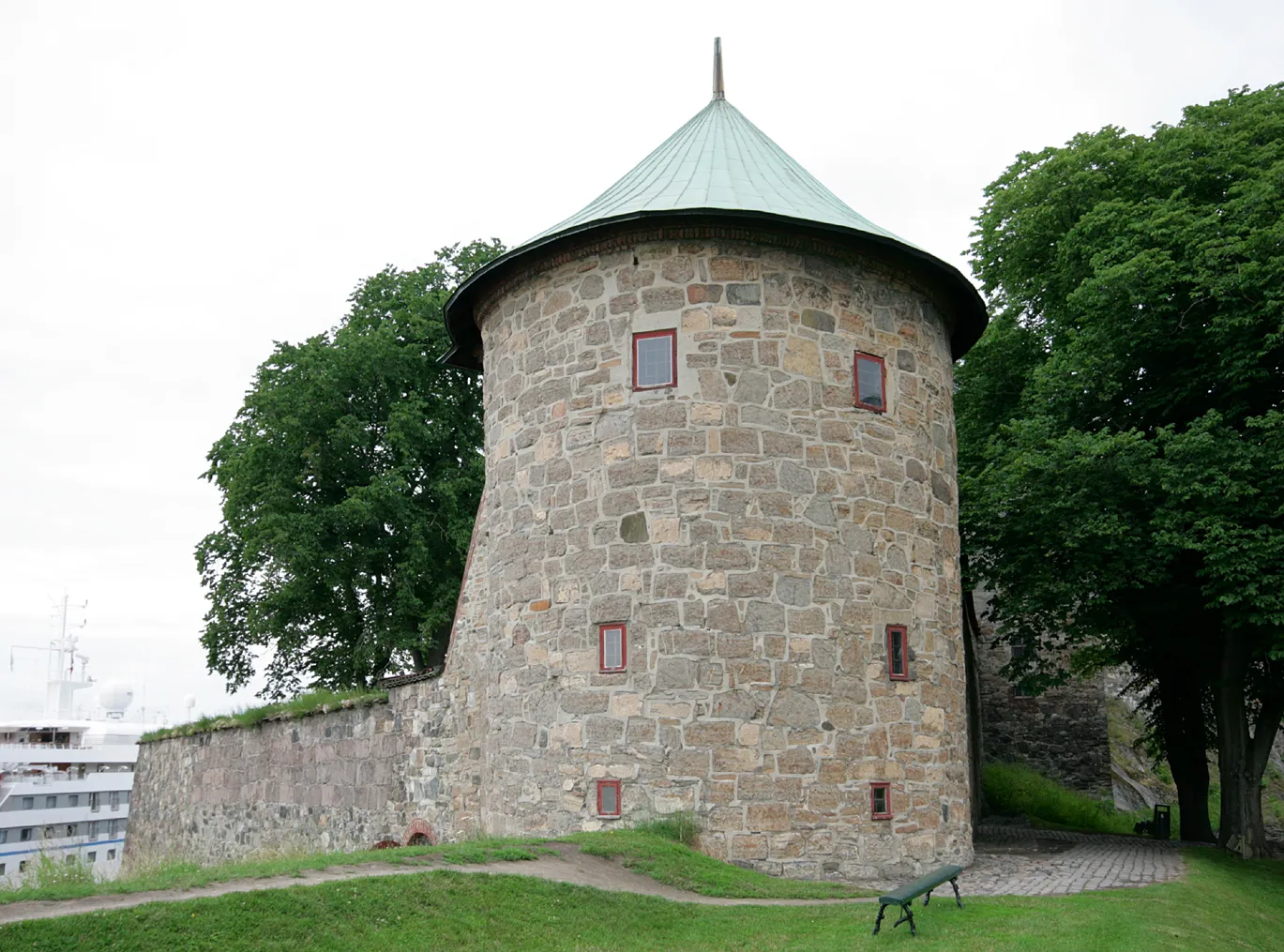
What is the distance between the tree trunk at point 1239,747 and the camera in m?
16.6

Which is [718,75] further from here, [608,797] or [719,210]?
[608,797]

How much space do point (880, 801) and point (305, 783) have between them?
32.2 ft

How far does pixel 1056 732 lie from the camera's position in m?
27.1

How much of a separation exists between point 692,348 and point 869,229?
8.40 feet

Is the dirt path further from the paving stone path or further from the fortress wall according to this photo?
the fortress wall

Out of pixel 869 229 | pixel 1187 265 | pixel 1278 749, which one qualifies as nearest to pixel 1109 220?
pixel 1187 265

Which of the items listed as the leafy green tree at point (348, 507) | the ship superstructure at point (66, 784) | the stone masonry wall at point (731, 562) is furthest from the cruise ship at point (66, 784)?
the stone masonry wall at point (731, 562)

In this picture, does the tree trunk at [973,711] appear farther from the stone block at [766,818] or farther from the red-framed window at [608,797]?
the red-framed window at [608,797]

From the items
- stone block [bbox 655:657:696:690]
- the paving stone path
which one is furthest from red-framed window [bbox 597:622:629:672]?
the paving stone path

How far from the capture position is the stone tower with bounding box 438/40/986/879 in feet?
39.3

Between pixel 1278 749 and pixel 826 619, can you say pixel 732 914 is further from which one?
pixel 1278 749

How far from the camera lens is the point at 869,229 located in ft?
43.9

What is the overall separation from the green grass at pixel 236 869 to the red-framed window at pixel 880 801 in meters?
3.64

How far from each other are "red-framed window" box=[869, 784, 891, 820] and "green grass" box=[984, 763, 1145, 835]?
11401 mm
